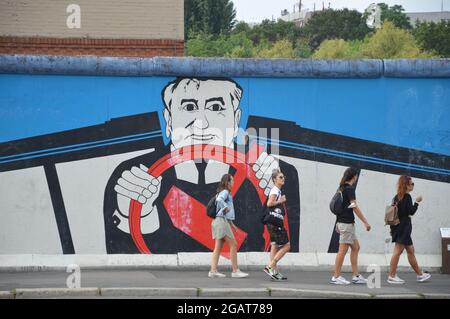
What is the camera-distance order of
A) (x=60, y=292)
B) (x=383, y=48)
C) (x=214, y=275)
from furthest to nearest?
(x=383, y=48) → (x=214, y=275) → (x=60, y=292)

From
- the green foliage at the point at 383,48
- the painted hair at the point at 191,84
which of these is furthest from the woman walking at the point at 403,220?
the green foliage at the point at 383,48

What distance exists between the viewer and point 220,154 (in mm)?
15414

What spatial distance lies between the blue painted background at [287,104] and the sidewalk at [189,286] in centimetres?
251

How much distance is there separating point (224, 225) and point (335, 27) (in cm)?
9059

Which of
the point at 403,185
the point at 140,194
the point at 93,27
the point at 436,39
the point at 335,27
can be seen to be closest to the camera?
the point at 403,185

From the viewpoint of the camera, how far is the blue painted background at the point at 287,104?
49.4 feet

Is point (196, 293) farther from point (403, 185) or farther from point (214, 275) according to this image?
point (403, 185)

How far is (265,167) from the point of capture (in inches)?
610

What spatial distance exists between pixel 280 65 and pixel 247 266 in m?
3.57

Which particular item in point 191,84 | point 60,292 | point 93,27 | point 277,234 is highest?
point 93,27

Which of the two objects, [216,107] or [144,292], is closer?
[144,292]

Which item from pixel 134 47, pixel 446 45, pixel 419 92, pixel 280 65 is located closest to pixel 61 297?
pixel 280 65

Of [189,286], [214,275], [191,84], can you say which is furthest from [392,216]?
[191,84]
